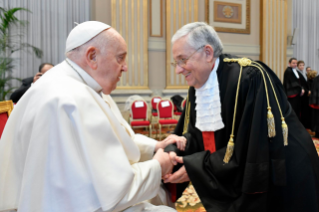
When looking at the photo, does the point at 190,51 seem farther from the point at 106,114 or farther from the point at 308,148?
Result: the point at 308,148

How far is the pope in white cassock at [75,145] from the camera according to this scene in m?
1.09

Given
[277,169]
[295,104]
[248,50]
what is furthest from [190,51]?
[248,50]

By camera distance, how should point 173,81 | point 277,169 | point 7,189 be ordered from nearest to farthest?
1. point 7,189
2. point 277,169
3. point 173,81

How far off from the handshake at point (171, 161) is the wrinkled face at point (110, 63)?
1.76 feet

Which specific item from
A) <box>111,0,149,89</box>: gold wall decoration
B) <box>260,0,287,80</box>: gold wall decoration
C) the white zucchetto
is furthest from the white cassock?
<box>260,0,287,80</box>: gold wall decoration

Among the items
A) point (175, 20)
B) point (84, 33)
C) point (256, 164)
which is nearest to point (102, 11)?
point (175, 20)

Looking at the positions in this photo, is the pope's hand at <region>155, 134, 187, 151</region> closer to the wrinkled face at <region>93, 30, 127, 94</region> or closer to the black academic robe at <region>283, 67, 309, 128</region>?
the wrinkled face at <region>93, 30, 127, 94</region>

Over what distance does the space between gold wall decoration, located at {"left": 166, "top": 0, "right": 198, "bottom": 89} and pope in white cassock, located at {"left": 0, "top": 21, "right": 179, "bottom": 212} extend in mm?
6645

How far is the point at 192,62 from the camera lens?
186cm

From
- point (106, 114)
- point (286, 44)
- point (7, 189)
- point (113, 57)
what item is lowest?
point (7, 189)

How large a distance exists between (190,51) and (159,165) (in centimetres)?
84

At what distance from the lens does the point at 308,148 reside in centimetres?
174

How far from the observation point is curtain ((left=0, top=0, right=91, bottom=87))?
7230mm

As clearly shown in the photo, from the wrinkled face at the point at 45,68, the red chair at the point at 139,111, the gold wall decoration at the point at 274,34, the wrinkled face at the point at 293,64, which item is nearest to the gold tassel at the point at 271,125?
the wrinkled face at the point at 45,68
